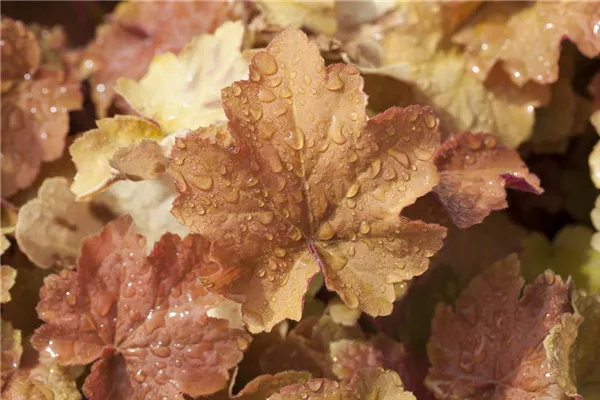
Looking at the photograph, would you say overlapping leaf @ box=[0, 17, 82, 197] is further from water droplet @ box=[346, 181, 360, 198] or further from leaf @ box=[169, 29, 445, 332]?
water droplet @ box=[346, 181, 360, 198]

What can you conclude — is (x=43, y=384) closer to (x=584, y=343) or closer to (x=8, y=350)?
(x=8, y=350)

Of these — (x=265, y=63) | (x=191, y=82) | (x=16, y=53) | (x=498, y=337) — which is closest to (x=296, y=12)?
(x=191, y=82)

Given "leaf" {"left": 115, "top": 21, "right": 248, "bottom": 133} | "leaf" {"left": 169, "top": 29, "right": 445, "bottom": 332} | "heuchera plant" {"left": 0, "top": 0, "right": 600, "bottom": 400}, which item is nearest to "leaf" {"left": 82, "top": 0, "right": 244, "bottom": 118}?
"heuchera plant" {"left": 0, "top": 0, "right": 600, "bottom": 400}

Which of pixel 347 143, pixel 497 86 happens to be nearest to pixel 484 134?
pixel 497 86

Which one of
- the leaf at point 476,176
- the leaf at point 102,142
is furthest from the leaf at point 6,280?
the leaf at point 476,176

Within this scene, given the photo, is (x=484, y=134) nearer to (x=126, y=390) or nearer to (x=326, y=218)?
(x=326, y=218)

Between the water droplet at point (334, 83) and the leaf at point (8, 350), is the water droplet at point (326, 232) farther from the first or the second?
the leaf at point (8, 350)
